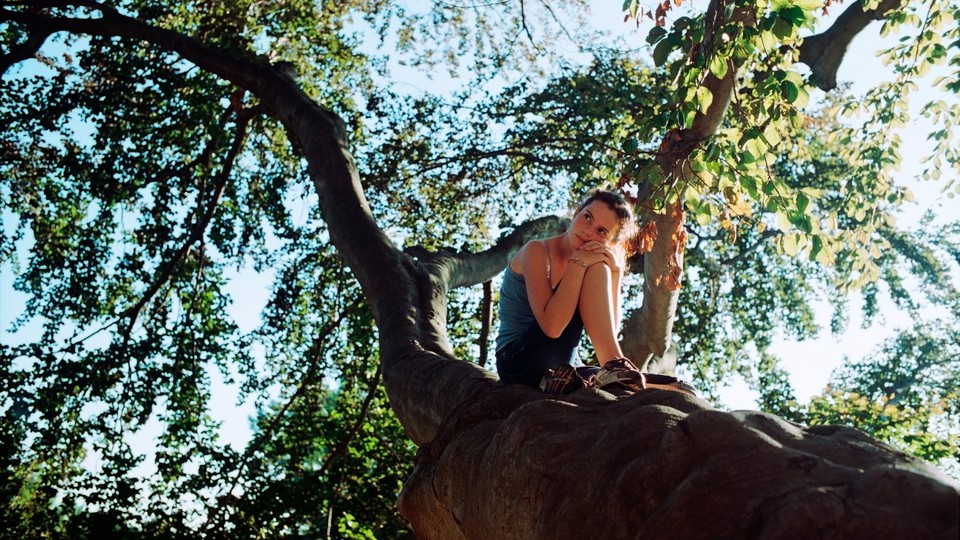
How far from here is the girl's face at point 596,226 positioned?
3639 millimetres

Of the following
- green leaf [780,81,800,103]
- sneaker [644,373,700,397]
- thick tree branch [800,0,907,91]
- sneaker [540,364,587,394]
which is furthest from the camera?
thick tree branch [800,0,907,91]

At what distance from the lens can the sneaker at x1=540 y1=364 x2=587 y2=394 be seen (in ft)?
8.66

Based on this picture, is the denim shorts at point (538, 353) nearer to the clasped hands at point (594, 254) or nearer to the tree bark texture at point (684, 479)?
the clasped hands at point (594, 254)

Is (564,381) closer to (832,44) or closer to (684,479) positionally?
(684,479)

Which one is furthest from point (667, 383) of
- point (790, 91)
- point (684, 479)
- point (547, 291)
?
point (790, 91)

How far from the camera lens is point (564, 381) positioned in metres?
2.67

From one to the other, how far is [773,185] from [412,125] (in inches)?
303

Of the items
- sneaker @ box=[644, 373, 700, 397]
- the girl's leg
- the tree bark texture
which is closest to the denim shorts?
the girl's leg

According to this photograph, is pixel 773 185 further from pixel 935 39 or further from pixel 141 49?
pixel 141 49

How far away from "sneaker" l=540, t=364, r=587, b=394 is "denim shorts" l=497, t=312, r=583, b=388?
79cm

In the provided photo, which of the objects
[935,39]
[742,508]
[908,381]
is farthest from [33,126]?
[908,381]

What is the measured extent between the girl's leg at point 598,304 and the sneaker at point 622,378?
559 millimetres

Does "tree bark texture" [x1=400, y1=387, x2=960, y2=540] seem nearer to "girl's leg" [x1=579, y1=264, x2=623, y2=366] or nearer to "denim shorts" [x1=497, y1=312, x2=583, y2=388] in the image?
"girl's leg" [x1=579, y1=264, x2=623, y2=366]

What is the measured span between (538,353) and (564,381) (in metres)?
0.95
